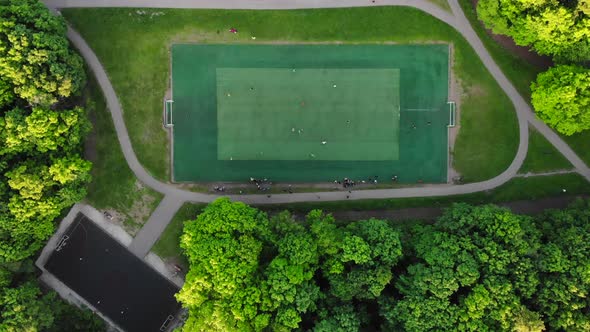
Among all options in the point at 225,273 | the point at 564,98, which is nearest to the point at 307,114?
the point at 225,273

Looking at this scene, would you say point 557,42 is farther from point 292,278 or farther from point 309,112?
point 292,278

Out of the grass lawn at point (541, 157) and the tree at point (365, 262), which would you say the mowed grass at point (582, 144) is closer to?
the grass lawn at point (541, 157)

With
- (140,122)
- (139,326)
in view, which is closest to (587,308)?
(139,326)

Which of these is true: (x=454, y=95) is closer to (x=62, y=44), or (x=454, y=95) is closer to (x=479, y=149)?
(x=479, y=149)

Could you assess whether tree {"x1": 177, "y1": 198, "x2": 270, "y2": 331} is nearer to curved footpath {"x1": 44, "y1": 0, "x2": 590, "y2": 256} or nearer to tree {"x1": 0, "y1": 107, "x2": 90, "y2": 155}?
curved footpath {"x1": 44, "y1": 0, "x2": 590, "y2": 256}

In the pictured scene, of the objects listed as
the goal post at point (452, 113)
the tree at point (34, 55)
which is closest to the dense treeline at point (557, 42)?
the goal post at point (452, 113)

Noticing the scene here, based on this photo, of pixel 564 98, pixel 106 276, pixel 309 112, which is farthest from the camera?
pixel 309 112

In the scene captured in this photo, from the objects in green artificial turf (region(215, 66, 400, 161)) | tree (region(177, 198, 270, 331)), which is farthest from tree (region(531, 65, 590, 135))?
tree (region(177, 198, 270, 331))
